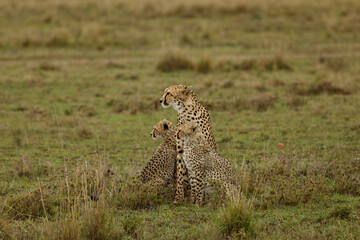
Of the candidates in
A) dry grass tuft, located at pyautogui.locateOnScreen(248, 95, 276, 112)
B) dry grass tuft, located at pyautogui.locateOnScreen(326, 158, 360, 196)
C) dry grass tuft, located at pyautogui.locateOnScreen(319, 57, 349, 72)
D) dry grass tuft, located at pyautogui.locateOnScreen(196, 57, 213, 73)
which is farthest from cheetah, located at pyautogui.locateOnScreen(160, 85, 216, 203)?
dry grass tuft, located at pyautogui.locateOnScreen(319, 57, 349, 72)

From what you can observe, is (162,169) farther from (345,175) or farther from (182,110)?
(345,175)

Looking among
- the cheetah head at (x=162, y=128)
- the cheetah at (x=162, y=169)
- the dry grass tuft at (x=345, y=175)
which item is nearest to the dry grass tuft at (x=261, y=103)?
the dry grass tuft at (x=345, y=175)

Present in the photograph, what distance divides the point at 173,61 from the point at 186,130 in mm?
10078

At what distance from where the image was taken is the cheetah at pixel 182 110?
5.89 metres

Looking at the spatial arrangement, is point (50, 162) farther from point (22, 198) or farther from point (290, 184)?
point (290, 184)

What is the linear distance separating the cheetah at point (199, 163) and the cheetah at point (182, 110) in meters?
0.10

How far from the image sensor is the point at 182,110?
6000 millimetres

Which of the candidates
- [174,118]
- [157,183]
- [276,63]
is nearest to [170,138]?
[157,183]

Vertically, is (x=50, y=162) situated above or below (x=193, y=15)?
below

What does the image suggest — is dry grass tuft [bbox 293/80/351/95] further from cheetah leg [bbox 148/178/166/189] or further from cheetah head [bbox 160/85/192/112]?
cheetah head [bbox 160/85/192/112]

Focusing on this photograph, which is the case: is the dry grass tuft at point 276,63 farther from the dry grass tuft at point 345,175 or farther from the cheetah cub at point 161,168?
the cheetah cub at point 161,168

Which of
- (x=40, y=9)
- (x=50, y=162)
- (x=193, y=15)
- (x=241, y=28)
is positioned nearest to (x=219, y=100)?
(x=50, y=162)

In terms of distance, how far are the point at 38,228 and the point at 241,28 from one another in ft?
61.7

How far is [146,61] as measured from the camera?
17.3m
